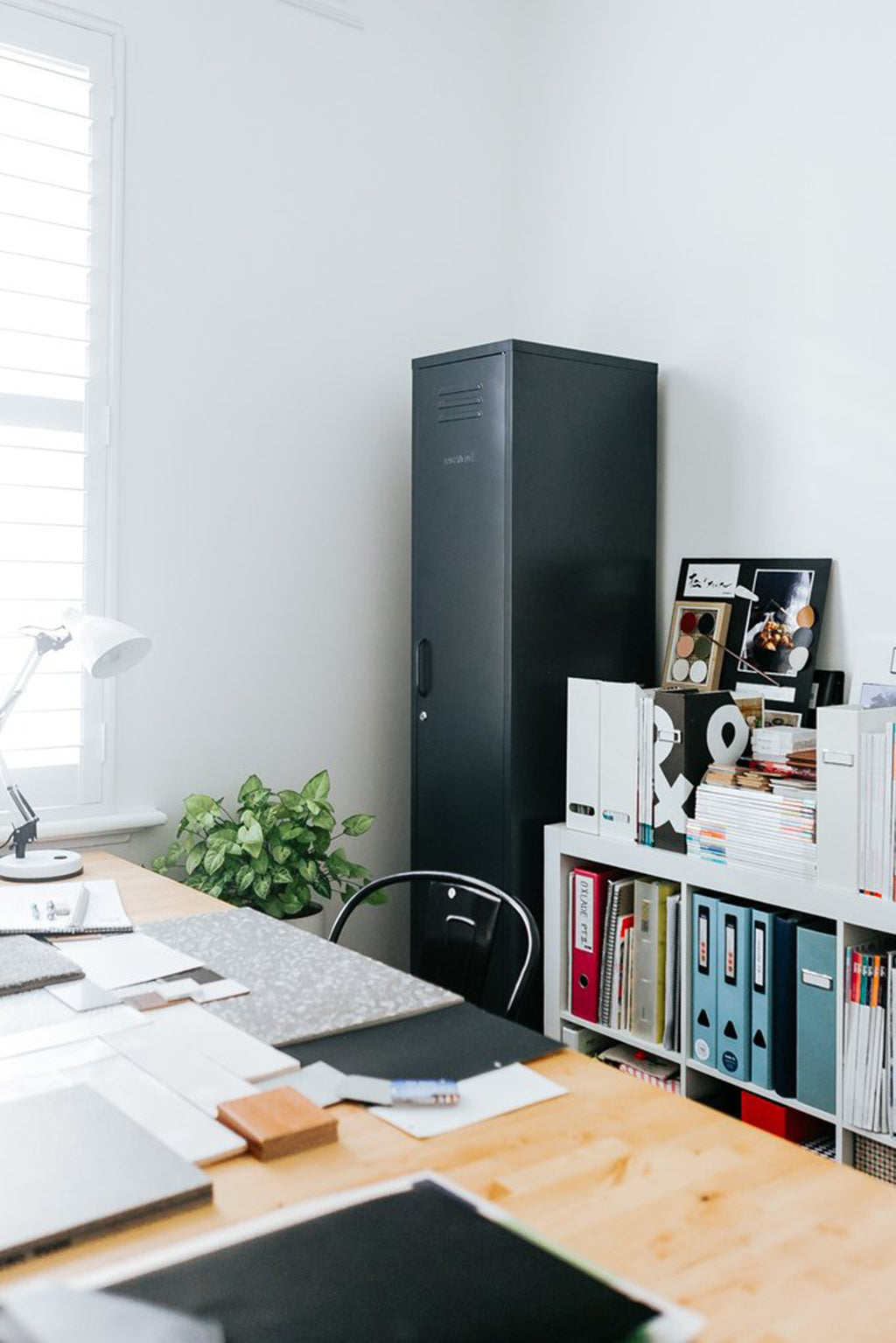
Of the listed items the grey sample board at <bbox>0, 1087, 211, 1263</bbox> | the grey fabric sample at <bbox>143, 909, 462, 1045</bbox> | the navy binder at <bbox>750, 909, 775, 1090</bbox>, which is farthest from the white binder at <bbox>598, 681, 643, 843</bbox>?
the grey sample board at <bbox>0, 1087, 211, 1263</bbox>

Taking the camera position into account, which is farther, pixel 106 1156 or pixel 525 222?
pixel 525 222

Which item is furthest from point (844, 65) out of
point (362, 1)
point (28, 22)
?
point (28, 22)

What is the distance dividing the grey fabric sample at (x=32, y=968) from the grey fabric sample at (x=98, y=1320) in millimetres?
741

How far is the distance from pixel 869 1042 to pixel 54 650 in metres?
1.71

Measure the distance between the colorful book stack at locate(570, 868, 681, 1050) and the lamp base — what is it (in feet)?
3.66

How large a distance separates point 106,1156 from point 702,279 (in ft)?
8.24

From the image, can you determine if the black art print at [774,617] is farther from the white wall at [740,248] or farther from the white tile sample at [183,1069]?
the white tile sample at [183,1069]

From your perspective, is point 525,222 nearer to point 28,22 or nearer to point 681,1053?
point 28,22

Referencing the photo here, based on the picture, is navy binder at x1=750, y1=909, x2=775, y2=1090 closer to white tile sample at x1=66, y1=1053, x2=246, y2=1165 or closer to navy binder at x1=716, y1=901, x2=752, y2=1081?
navy binder at x1=716, y1=901, x2=752, y2=1081

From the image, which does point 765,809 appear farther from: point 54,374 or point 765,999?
point 54,374

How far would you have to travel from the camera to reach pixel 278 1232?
3.37 ft

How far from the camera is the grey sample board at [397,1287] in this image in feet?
2.88

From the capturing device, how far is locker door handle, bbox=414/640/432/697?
3.04 meters

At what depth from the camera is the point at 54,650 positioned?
7.87 feet
